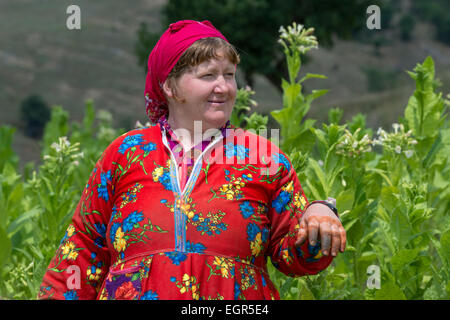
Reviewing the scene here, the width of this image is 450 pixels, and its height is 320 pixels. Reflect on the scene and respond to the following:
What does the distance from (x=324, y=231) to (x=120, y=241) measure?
709 millimetres

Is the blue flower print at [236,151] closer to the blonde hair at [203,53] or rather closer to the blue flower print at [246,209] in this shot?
the blue flower print at [246,209]

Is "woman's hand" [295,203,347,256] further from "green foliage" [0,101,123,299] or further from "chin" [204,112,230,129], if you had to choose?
"green foliage" [0,101,123,299]

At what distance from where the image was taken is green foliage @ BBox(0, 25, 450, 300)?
3.58 m

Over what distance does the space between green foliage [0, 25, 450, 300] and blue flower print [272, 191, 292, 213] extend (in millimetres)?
1220

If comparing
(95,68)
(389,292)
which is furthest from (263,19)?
(95,68)

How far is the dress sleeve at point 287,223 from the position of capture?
225cm

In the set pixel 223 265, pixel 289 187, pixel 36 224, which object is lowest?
pixel 36 224

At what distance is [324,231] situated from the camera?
78.7 inches

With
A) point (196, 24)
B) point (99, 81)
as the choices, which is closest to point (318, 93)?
point (196, 24)

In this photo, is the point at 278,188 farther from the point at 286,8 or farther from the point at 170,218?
the point at 286,8

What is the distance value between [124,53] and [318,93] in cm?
4666

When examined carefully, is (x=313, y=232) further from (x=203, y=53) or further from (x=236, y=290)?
(x=203, y=53)

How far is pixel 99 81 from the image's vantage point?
43.8 m

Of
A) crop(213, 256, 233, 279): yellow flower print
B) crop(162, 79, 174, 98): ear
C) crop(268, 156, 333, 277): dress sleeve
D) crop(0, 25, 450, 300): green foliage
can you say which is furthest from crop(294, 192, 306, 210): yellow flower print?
crop(0, 25, 450, 300): green foliage
